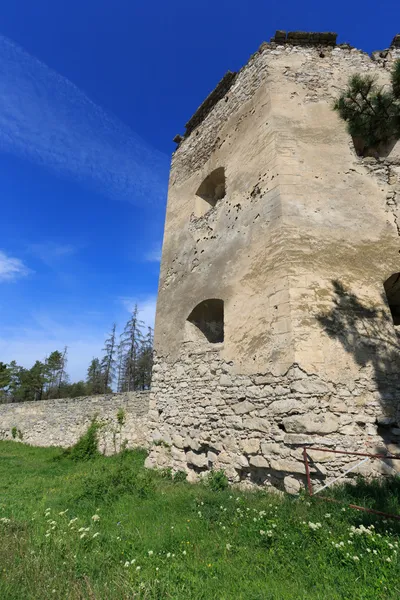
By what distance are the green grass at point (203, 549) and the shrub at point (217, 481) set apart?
19.9 inches

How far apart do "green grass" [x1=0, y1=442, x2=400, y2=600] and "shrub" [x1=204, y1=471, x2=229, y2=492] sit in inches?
19.9

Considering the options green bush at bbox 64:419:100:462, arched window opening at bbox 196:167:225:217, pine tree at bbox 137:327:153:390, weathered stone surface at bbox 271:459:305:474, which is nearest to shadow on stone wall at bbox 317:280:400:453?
weathered stone surface at bbox 271:459:305:474

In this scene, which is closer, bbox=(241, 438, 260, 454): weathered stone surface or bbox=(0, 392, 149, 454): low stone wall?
bbox=(241, 438, 260, 454): weathered stone surface

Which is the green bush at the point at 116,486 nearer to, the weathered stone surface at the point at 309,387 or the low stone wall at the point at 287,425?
the low stone wall at the point at 287,425

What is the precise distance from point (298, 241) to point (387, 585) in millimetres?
4863

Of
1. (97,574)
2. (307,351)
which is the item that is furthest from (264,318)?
(97,574)

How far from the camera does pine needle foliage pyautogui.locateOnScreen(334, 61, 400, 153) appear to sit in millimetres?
5211

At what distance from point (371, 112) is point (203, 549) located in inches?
261

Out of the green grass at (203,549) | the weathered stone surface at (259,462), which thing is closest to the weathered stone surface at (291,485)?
the green grass at (203,549)

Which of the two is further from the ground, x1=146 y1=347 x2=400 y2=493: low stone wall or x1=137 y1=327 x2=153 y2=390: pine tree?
x1=137 y1=327 x2=153 y2=390: pine tree

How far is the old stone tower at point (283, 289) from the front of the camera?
5285 millimetres

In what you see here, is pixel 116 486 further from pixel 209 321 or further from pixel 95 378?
pixel 95 378

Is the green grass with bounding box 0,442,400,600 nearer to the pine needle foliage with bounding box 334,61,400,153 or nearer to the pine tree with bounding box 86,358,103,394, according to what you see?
the pine needle foliage with bounding box 334,61,400,153

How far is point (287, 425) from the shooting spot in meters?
5.18
